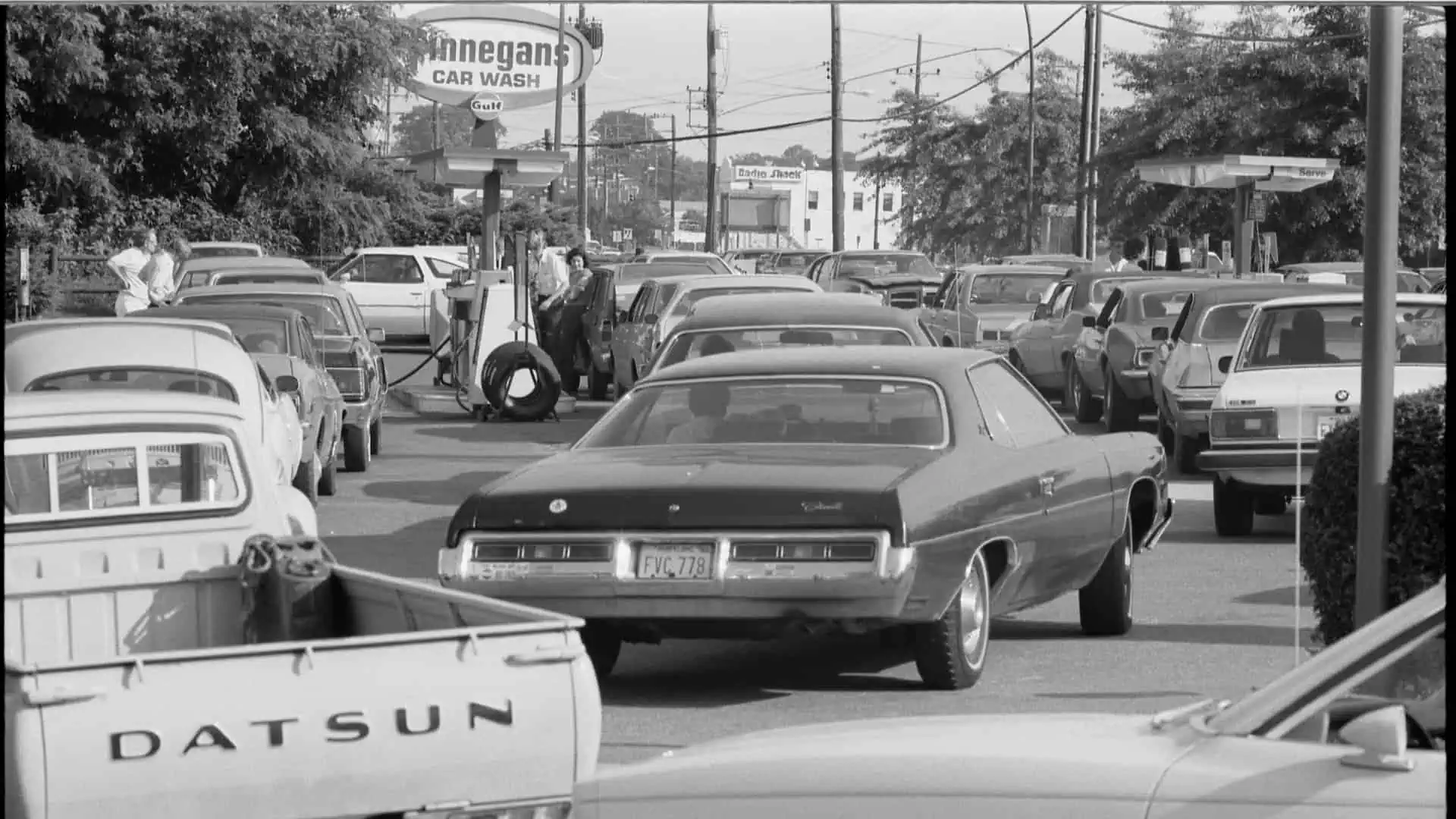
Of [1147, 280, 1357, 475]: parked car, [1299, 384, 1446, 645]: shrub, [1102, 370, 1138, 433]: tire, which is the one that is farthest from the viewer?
[1102, 370, 1138, 433]: tire

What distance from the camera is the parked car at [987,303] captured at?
26344 millimetres

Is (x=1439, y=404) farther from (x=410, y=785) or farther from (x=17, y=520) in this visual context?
(x=17, y=520)

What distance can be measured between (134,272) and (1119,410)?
39.6 ft

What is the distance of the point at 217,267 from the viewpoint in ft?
96.0

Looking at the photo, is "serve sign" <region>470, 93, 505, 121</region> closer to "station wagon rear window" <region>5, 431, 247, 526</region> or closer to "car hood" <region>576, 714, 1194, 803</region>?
"station wagon rear window" <region>5, 431, 247, 526</region>

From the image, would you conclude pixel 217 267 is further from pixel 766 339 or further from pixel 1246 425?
pixel 1246 425

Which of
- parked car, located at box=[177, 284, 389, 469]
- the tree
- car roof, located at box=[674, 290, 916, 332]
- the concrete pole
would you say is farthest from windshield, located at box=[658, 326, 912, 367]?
the tree

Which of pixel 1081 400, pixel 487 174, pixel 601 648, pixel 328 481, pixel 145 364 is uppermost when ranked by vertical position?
pixel 487 174

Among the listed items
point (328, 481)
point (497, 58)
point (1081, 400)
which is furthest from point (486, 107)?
point (328, 481)

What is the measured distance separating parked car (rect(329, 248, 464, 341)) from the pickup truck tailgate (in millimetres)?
30813

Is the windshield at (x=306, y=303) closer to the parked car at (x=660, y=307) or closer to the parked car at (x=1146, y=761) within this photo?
the parked car at (x=660, y=307)

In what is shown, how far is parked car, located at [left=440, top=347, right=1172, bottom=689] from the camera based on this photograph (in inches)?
307

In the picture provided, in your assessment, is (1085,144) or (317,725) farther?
(1085,144)

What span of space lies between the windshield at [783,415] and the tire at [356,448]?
8.66 m
